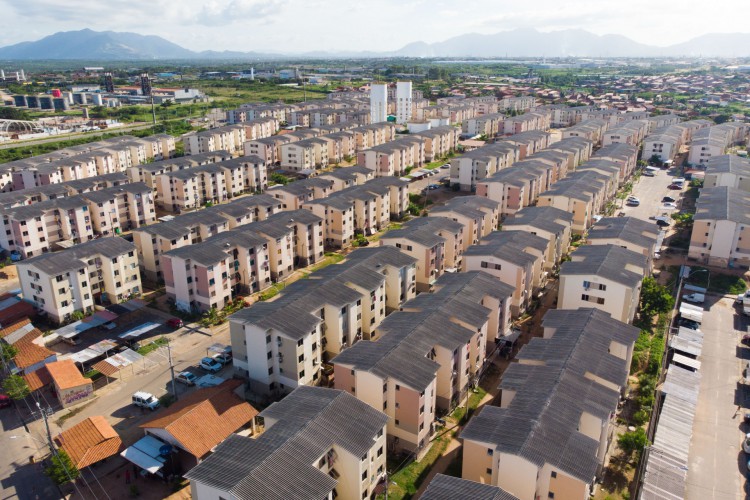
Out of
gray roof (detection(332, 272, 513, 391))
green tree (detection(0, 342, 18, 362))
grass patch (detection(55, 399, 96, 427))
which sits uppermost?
gray roof (detection(332, 272, 513, 391))

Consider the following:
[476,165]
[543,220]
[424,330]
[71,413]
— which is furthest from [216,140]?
[424,330]

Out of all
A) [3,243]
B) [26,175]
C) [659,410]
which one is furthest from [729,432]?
[26,175]

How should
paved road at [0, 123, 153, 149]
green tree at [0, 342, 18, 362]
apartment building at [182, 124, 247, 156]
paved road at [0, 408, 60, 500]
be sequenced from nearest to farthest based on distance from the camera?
paved road at [0, 408, 60, 500]
green tree at [0, 342, 18, 362]
apartment building at [182, 124, 247, 156]
paved road at [0, 123, 153, 149]

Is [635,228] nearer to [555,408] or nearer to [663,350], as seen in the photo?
[663,350]

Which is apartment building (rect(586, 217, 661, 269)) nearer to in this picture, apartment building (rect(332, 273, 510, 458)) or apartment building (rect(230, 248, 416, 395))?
apartment building (rect(332, 273, 510, 458))

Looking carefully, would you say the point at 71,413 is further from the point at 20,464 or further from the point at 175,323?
the point at 175,323

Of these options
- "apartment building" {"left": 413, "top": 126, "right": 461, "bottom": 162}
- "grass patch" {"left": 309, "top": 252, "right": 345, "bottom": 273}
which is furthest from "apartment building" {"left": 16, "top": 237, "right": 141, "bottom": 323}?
"apartment building" {"left": 413, "top": 126, "right": 461, "bottom": 162}

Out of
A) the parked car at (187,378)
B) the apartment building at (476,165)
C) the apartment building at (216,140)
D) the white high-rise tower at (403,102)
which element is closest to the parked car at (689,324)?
the parked car at (187,378)
